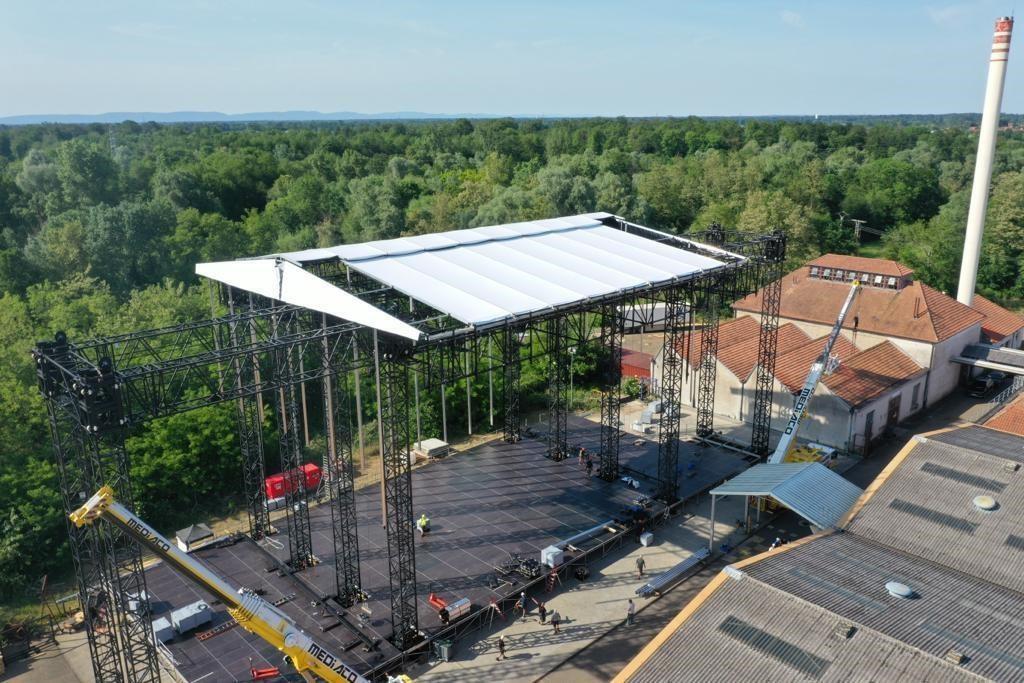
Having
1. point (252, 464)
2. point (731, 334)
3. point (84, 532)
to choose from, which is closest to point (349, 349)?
point (252, 464)

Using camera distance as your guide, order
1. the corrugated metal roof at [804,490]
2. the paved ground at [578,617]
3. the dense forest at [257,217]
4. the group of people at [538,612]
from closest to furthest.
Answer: the paved ground at [578,617] < the group of people at [538,612] < the corrugated metal roof at [804,490] < the dense forest at [257,217]

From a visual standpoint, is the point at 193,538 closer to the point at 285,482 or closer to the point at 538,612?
the point at 285,482

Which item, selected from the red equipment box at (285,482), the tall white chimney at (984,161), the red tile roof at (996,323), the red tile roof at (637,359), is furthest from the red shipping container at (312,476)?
the tall white chimney at (984,161)

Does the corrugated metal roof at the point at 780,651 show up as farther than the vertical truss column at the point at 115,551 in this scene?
No

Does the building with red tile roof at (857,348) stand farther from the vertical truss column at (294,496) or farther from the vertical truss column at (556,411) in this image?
the vertical truss column at (294,496)

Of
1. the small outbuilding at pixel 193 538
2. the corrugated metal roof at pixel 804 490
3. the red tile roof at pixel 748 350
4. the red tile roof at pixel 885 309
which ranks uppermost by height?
the red tile roof at pixel 885 309

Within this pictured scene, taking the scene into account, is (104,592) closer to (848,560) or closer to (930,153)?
(848,560)

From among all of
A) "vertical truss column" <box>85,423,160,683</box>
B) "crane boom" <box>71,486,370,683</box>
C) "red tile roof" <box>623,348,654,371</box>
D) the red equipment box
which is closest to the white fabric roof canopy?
the red equipment box

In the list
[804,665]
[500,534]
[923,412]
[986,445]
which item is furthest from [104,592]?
[923,412]
